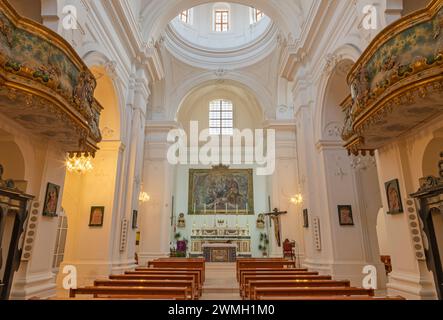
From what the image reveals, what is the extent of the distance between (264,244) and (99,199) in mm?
12503

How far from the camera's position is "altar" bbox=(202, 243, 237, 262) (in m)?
16.2

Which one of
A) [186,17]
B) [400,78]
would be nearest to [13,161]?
[400,78]

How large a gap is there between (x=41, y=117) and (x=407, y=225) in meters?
6.74

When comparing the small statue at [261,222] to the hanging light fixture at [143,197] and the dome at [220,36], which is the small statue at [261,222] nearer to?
the hanging light fixture at [143,197]

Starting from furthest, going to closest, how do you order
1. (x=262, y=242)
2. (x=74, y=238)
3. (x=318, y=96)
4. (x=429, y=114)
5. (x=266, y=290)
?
(x=262, y=242), (x=318, y=96), (x=74, y=238), (x=429, y=114), (x=266, y=290)

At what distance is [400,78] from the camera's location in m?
4.24

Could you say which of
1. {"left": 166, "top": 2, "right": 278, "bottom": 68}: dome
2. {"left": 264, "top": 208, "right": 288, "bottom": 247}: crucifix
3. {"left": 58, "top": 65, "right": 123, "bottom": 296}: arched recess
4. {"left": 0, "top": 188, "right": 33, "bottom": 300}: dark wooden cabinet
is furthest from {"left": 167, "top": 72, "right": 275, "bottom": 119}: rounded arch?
{"left": 0, "top": 188, "right": 33, "bottom": 300}: dark wooden cabinet

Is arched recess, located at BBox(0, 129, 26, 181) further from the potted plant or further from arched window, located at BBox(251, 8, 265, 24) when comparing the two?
arched window, located at BBox(251, 8, 265, 24)

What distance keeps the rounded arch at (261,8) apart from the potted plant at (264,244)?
12417mm

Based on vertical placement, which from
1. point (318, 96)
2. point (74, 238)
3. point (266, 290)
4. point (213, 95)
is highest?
point (213, 95)

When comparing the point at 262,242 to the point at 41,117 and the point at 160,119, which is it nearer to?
the point at 160,119

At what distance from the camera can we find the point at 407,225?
5383mm

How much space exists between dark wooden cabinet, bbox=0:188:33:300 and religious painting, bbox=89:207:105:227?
3.29m
